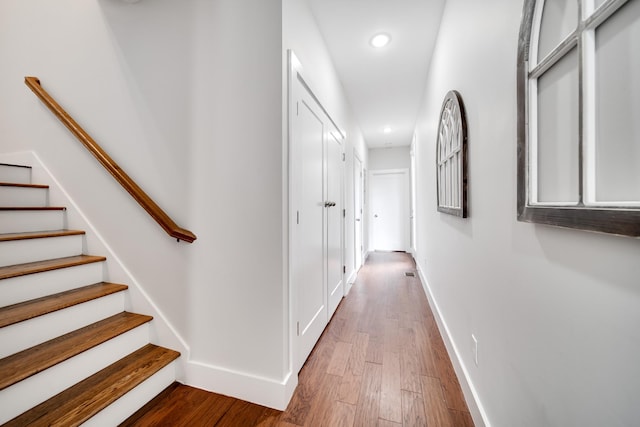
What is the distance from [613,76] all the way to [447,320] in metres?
1.82

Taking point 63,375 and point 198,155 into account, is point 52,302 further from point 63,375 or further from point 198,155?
point 198,155

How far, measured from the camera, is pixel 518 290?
83 cm

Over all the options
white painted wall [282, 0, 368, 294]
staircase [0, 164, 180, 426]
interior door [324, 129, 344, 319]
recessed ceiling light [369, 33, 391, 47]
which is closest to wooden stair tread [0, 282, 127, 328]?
staircase [0, 164, 180, 426]

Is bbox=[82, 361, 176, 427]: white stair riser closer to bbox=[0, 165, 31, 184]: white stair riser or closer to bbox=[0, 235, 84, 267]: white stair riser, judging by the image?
bbox=[0, 235, 84, 267]: white stair riser

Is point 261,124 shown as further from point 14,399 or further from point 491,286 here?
point 14,399

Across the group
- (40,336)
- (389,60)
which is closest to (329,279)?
(40,336)

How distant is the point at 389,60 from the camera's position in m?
2.59

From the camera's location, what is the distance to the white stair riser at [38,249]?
144cm

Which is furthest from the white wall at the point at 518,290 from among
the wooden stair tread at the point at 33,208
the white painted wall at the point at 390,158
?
the white painted wall at the point at 390,158

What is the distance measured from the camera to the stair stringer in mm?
1523

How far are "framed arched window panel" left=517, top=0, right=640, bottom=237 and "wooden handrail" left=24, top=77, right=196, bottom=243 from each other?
157cm

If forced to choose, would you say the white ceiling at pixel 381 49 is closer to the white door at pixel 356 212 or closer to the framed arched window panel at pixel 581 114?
the white door at pixel 356 212

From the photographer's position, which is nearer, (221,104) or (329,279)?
(221,104)

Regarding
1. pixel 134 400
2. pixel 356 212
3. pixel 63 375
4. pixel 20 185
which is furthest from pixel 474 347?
pixel 20 185
